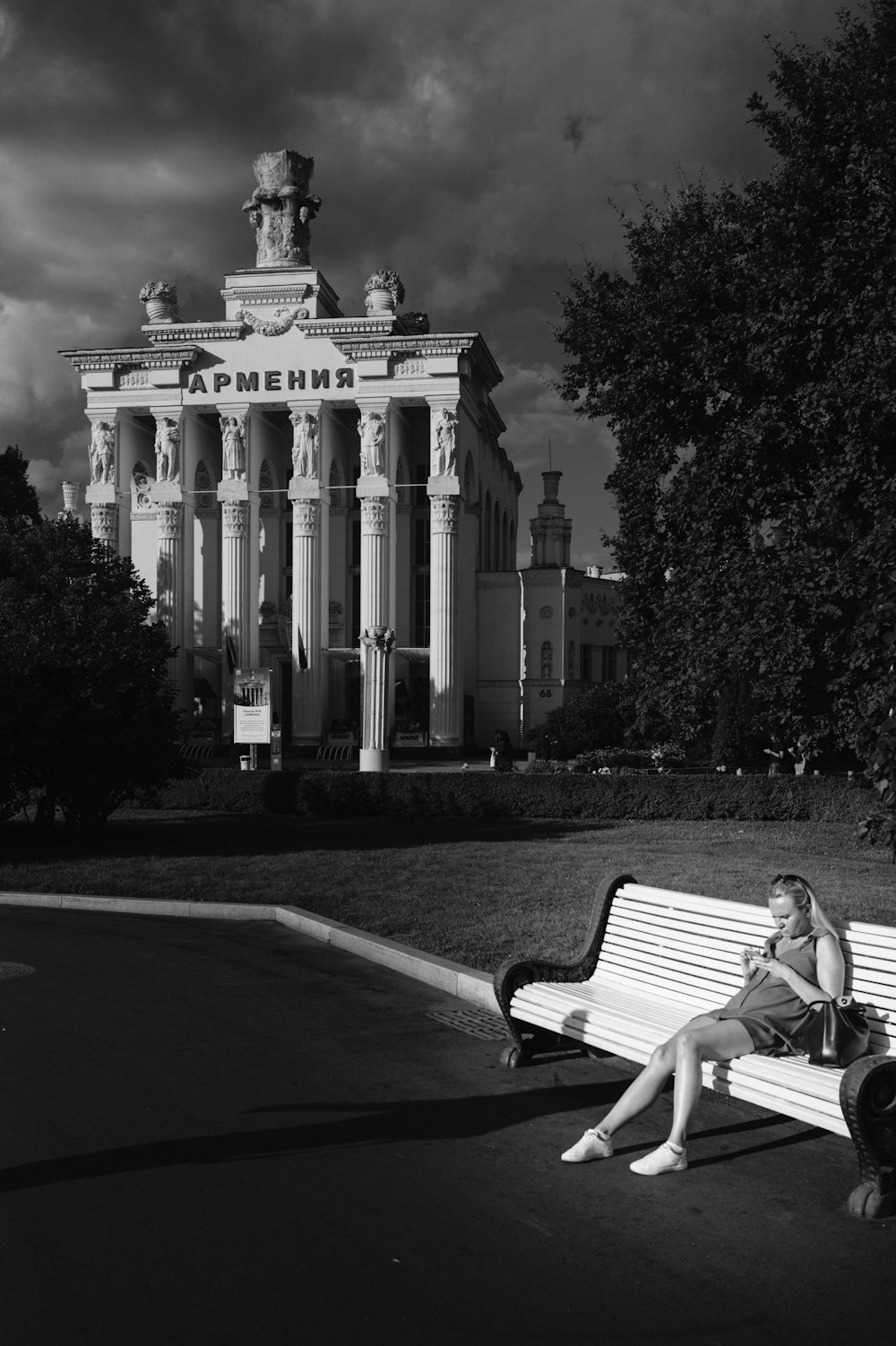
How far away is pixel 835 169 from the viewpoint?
1606 centimetres

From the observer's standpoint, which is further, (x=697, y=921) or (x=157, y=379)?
(x=157, y=379)

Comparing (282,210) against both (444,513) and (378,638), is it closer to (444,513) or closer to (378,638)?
(444,513)

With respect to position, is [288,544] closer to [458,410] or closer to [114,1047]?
[458,410]

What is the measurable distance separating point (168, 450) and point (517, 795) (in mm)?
34666

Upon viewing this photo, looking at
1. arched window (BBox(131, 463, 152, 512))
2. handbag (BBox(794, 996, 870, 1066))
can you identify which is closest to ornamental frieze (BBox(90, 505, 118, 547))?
arched window (BBox(131, 463, 152, 512))

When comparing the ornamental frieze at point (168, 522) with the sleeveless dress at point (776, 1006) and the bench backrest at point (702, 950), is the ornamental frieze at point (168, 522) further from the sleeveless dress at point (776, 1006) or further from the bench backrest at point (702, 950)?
the sleeveless dress at point (776, 1006)

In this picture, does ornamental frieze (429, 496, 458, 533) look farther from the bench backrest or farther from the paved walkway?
the bench backrest

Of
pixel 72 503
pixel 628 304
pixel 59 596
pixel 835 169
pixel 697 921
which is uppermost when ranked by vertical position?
pixel 72 503

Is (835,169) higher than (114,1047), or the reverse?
(835,169)

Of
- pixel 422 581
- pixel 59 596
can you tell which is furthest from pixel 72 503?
pixel 59 596

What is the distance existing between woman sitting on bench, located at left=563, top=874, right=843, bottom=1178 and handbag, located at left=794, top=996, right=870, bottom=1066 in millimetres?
42

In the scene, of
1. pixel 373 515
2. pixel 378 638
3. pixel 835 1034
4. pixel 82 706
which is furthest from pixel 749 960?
pixel 373 515

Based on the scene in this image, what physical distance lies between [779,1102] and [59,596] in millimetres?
21412

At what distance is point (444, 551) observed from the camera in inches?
2122
